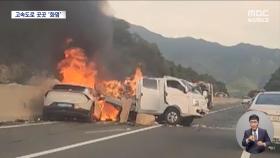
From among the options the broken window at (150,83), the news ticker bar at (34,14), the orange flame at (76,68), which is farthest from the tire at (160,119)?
the news ticker bar at (34,14)

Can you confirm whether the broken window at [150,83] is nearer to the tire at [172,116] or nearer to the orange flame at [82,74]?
the tire at [172,116]

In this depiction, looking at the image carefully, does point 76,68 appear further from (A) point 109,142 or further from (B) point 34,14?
(A) point 109,142

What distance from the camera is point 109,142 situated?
47.4 ft

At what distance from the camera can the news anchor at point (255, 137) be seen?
7672 millimetres

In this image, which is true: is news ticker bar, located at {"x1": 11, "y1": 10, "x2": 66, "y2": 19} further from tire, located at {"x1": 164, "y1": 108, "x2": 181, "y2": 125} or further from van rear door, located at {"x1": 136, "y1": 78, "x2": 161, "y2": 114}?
tire, located at {"x1": 164, "y1": 108, "x2": 181, "y2": 125}

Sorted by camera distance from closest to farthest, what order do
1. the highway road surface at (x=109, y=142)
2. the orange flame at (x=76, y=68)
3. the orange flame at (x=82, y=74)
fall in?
the highway road surface at (x=109, y=142), the orange flame at (x=82, y=74), the orange flame at (x=76, y=68)

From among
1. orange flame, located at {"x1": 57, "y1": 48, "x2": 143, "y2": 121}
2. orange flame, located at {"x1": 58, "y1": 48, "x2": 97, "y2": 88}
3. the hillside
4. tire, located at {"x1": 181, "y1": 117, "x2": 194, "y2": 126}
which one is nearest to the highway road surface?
tire, located at {"x1": 181, "y1": 117, "x2": 194, "y2": 126}

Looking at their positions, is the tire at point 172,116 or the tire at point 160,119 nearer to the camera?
the tire at point 172,116

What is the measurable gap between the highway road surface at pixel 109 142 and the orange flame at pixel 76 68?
9.69 metres

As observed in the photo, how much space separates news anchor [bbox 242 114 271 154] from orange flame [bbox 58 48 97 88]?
21847 mm

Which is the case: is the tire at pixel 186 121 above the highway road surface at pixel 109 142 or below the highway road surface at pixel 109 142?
above

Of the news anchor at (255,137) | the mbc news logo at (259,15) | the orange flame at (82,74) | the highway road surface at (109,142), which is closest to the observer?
the news anchor at (255,137)

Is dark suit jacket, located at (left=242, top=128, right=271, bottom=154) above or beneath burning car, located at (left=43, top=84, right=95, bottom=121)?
beneath

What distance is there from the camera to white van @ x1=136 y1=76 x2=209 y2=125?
2142 cm
